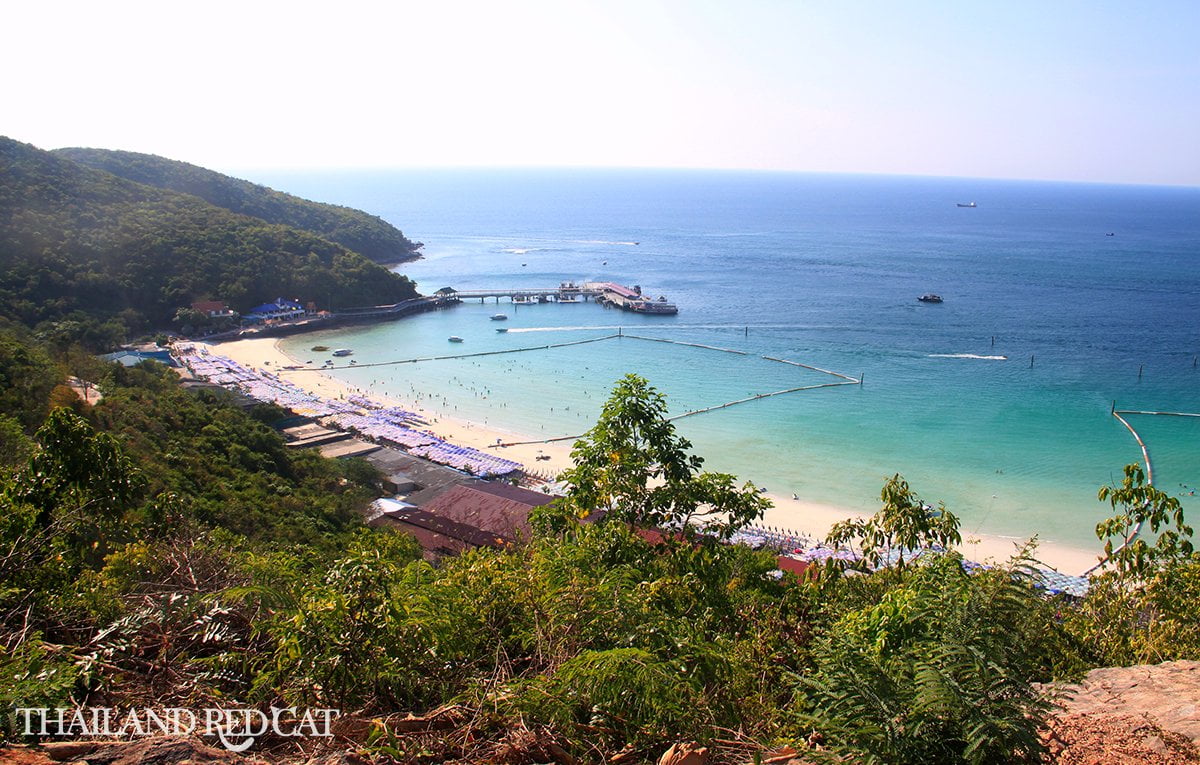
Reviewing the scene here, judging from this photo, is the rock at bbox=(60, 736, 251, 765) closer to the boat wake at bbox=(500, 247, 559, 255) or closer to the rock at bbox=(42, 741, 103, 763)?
the rock at bbox=(42, 741, 103, 763)

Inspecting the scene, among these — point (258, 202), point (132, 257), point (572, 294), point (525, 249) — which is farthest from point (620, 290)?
point (258, 202)

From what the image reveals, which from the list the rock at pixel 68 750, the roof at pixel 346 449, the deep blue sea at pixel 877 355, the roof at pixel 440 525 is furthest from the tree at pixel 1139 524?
the roof at pixel 346 449

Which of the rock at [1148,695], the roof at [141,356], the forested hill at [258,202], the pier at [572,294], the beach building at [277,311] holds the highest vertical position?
the forested hill at [258,202]

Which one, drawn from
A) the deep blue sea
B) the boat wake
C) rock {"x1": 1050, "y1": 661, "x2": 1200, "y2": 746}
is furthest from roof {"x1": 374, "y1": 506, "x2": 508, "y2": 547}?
the boat wake

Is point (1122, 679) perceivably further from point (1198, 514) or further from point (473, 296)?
point (473, 296)

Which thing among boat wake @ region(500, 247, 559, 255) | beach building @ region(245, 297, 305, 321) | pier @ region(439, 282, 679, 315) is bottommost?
beach building @ region(245, 297, 305, 321)

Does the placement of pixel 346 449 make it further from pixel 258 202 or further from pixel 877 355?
pixel 258 202

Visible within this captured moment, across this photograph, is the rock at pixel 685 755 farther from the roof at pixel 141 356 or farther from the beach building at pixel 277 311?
the beach building at pixel 277 311
